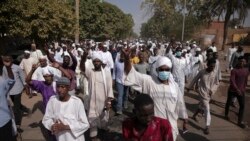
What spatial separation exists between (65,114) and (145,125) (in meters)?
1.90

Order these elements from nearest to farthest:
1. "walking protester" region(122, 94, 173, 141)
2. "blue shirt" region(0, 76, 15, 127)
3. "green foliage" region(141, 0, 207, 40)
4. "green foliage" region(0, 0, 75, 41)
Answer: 1. "walking protester" region(122, 94, 173, 141)
2. "blue shirt" region(0, 76, 15, 127)
3. "green foliage" region(0, 0, 75, 41)
4. "green foliage" region(141, 0, 207, 40)

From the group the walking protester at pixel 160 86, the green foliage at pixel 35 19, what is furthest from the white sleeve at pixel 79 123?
the green foliage at pixel 35 19

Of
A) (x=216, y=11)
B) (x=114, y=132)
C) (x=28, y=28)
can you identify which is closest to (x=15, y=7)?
(x=28, y=28)

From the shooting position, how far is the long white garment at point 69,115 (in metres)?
4.80

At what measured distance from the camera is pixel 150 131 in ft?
10.4

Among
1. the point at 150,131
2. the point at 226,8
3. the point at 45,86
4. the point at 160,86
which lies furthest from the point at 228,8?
the point at 150,131

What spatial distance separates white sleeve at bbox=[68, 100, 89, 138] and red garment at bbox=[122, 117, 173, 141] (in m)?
1.72

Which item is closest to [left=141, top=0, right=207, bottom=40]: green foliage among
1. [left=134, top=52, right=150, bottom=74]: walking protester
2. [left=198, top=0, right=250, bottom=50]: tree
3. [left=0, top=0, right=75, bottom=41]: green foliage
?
[left=198, top=0, right=250, bottom=50]: tree

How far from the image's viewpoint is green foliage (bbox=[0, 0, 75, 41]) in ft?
55.8

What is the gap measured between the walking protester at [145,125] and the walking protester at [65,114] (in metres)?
1.73

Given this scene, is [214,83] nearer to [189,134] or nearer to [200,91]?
[200,91]

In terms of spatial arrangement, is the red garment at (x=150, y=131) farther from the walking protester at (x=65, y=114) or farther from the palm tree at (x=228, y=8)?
the palm tree at (x=228, y=8)

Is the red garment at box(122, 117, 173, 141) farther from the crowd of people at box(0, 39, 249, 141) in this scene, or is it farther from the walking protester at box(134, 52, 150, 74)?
the walking protester at box(134, 52, 150, 74)

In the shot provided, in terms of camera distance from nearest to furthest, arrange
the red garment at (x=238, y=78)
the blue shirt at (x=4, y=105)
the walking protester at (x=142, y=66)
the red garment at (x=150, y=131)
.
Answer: the red garment at (x=150, y=131) → the blue shirt at (x=4, y=105) → the red garment at (x=238, y=78) → the walking protester at (x=142, y=66)
